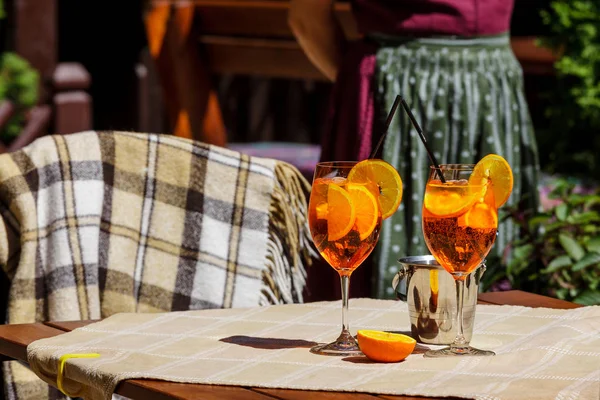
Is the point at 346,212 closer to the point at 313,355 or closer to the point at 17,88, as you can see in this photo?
the point at 313,355

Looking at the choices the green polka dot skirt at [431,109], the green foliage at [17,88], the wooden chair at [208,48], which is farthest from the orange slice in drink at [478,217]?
the green foliage at [17,88]

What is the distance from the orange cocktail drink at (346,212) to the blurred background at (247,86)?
1.04m

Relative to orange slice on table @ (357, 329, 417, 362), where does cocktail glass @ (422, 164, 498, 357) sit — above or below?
above

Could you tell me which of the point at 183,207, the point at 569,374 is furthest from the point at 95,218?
the point at 569,374

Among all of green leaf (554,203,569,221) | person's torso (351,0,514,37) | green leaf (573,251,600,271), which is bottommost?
Result: green leaf (573,251,600,271)

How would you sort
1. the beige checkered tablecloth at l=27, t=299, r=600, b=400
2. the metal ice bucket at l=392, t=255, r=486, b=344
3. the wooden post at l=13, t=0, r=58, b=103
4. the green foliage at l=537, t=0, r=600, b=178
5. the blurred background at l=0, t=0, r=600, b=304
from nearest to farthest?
the beige checkered tablecloth at l=27, t=299, r=600, b=400
the metal ice bucket at l=392, t=255, r=486, b=344
the blurred background at l=0, t=0, r=600, b=304
the green foliage at l=537, t=0, r=600, b=178
the wooden post at l=13, t=0, r=58, b=103

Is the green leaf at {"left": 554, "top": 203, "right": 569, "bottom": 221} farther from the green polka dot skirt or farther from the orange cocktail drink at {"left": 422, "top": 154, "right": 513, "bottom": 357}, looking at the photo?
the orange cocktail drink at {"left": 422, "top": 154, "right": 513, "bottom": 357}

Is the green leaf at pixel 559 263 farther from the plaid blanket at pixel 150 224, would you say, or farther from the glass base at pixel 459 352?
the glass base at pixel 459 352

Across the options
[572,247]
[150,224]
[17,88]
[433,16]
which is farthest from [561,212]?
[17,88]

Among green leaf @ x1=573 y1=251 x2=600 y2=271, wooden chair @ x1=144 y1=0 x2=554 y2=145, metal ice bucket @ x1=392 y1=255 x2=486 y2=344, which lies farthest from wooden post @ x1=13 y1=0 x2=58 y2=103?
metal ice bucket @ x1=392 y1=255 x2=486 y2=344

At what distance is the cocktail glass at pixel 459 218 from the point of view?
1.53m

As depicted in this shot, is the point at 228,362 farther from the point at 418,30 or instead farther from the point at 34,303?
the point at 418,30

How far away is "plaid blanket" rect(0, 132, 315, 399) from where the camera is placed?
2244 mm

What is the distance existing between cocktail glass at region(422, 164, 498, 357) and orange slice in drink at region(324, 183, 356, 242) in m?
0.10
